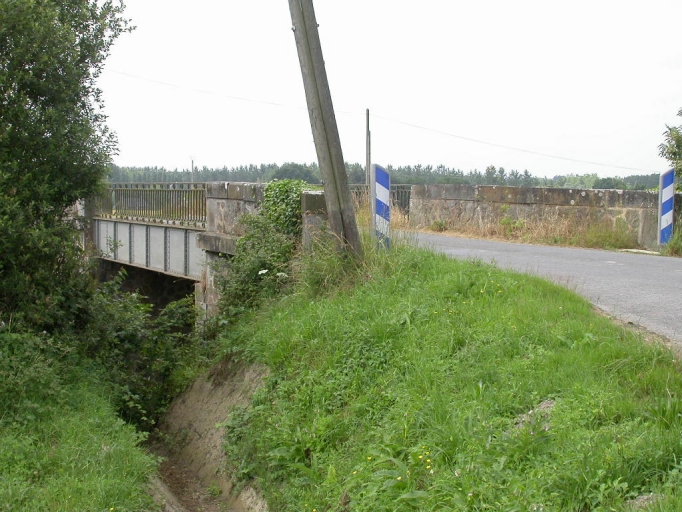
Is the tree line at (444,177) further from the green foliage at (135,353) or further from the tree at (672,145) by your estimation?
the green foliage at (135,353)

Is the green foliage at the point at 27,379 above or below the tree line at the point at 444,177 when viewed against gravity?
Answer: below

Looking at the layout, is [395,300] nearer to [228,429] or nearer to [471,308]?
[471,308]

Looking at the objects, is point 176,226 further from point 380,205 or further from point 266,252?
point 380,205

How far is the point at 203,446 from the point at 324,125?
152 inches

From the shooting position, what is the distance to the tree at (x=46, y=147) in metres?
7.46

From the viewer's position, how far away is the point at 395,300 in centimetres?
714

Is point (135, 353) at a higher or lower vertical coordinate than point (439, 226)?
lower

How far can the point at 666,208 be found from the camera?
1214cm

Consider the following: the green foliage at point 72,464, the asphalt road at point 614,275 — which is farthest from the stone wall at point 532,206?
the green foliage at point 72,464

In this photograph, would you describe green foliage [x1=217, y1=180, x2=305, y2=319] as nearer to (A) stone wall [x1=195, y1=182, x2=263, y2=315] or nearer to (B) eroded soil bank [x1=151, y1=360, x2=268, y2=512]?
(A) stone wall [x1=195, y1=182, x2=263, y2=315]

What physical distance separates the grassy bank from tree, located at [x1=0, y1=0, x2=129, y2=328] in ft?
7.43

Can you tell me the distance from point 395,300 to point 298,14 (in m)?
3.65

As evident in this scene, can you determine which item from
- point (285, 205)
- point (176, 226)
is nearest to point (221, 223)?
point (285, 205)

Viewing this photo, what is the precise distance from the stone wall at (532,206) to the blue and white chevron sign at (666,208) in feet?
1.36
